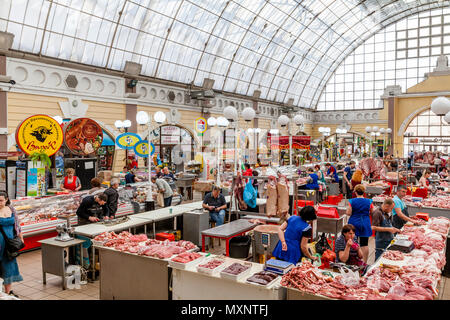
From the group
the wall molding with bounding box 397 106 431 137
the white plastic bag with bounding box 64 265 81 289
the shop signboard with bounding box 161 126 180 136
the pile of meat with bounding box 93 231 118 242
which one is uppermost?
the wall molding with bounding box 397 106 431 137

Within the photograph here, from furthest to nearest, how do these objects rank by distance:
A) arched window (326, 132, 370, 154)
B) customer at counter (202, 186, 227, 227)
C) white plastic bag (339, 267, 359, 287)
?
arched window (326, 132, 370, 154) < customer at counter (202, 186, 227, 227) < white plastic bag (339, 267, 359, 287)

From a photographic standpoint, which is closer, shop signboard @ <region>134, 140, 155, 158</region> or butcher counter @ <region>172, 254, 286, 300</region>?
butcher counter @ <region>172, 254, 286, 300</region>

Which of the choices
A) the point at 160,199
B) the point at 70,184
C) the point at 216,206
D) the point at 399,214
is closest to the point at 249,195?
the point at 216,206

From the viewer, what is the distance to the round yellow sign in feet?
25.7

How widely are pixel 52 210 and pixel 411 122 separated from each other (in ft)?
98.5

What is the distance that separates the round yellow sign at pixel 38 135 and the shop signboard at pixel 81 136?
4.58 feet

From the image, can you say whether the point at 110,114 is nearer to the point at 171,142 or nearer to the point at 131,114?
the point at 131,114

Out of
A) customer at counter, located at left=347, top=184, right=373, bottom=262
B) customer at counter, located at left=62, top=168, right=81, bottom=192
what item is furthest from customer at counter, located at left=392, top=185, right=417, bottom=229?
customer at counter, located at left=62, top=168, right=81, bottom=192

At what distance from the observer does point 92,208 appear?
25.9 feet

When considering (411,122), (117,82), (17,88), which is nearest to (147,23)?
(117,82)

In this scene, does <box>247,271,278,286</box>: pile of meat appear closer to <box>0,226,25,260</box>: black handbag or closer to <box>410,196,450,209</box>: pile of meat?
<box>0,226,25,260</box>: black handbag

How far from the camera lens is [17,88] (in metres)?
13.5

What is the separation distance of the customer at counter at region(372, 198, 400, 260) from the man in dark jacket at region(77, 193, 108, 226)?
5.27 m

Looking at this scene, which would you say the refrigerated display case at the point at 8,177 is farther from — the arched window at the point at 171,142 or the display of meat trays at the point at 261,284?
the arched window at the point at 171,142
